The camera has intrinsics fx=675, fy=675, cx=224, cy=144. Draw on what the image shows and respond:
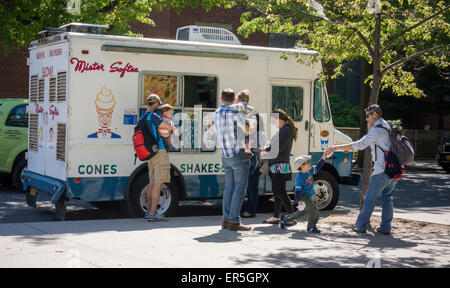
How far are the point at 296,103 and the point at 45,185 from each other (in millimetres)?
4427

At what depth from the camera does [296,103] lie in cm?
1172

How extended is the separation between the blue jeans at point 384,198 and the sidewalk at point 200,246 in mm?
201

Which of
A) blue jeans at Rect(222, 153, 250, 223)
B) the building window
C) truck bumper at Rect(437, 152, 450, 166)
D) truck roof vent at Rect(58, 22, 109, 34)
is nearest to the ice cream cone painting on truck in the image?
truck roof vent at Rect(58, 22, 109, 34)

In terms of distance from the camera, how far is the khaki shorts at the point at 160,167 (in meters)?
9.84

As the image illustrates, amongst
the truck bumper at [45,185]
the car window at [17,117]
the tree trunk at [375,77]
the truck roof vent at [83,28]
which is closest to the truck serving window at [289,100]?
the tree trunk at [375,77]

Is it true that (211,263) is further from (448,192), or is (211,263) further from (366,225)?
(448,192)

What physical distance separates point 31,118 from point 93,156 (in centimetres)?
205

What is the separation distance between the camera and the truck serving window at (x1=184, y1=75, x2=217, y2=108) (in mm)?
10703

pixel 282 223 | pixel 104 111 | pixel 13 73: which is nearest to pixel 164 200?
pixel 104 111

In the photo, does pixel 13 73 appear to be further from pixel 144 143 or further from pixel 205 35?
pixel 144 143

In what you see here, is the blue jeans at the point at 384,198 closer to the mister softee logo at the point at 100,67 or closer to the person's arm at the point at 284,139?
the person's arm at the point at 284,139

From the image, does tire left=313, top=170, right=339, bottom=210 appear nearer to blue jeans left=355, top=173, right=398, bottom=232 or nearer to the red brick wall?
blue jeans left=355, top=173, right=398, bottom=232

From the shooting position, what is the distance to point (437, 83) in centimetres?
3338
